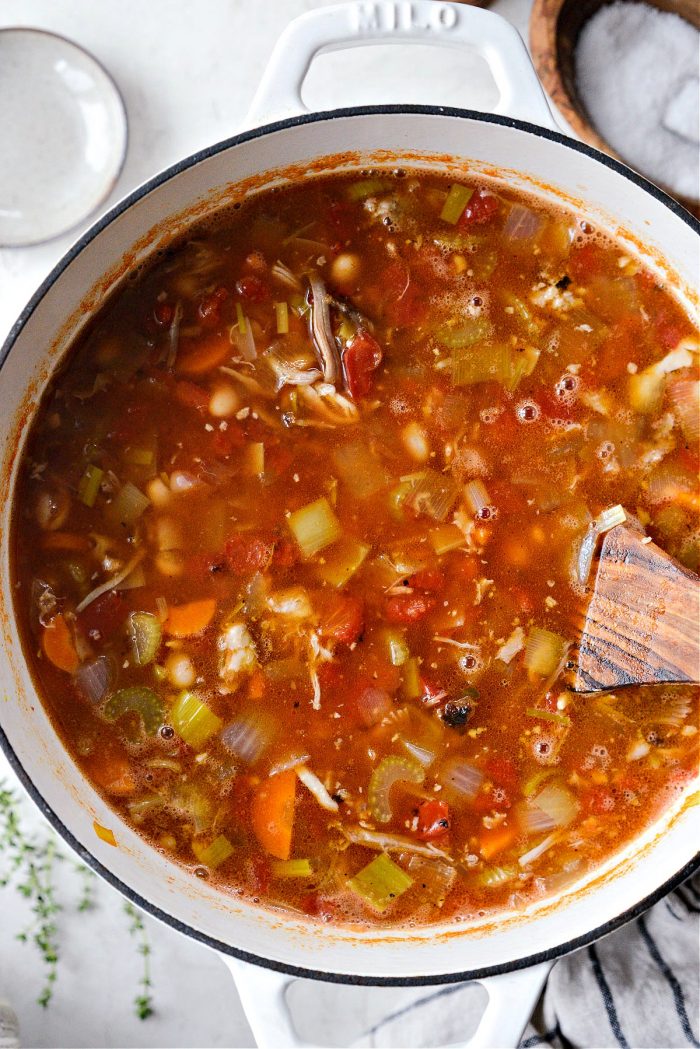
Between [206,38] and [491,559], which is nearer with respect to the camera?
[491,559]

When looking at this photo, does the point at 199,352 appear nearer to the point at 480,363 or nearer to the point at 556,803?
the point at 480,363

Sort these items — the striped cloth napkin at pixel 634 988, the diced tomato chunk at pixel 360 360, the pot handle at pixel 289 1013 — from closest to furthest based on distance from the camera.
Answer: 1. the pot handle at pixel 289 1013
2. the diced tomato chunk at pixel 360 360
3. the striped cloth napkin at pixel 634 988

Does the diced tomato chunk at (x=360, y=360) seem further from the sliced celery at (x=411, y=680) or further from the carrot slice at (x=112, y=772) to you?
the carrot slice at (x=112, y=772)

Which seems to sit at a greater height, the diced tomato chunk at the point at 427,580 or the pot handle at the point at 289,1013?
the diced tomato chunk at the point at 427,580

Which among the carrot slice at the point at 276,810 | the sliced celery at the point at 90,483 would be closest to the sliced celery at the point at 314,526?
the sliced celery at the point at 90,483

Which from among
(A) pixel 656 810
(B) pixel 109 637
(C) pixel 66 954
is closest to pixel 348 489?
(B) pixel 109 637

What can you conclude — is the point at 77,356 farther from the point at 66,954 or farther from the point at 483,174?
the point at 66,954

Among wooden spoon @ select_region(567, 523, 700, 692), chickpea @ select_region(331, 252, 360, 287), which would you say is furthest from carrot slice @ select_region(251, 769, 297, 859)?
chickpea @ select_region(331, 252, 360, 287)
